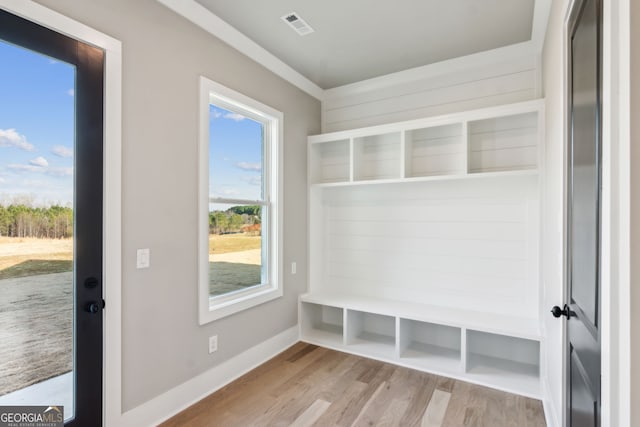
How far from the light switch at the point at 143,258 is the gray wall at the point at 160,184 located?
0.10 ft

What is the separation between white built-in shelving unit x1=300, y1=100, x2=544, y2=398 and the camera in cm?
281

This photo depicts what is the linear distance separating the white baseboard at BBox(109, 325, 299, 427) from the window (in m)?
0.41

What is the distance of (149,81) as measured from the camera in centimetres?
211

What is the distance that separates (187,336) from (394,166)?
2398 mm

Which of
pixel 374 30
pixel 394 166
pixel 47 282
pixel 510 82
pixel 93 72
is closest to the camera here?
pixel 47 282

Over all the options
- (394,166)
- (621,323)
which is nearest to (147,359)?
(621,323)

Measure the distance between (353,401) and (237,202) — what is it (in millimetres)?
1789

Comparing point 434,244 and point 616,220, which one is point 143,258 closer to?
point 616,220

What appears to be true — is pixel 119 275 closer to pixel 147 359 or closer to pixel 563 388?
pixel 147 359

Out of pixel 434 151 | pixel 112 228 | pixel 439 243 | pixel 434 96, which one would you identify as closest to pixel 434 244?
pixel 439 243

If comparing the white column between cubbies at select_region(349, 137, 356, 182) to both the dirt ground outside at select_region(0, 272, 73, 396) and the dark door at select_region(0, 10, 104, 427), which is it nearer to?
the dark door at select_region(0, 10, 104, 427)

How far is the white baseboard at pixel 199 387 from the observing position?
81.6 inches

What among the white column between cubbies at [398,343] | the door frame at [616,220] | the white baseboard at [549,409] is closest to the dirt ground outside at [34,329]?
the door frame at [616,220]

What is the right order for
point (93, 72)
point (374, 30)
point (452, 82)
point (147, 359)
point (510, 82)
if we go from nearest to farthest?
point (93, 72) < point (147, 359) < point (374, 30) < point (510, 82) < point (452, 82)
